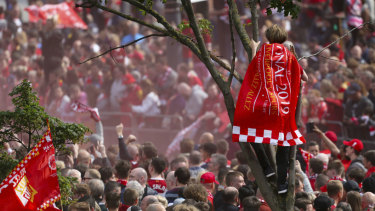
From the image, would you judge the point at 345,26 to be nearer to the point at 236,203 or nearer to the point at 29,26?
the point at 29,26

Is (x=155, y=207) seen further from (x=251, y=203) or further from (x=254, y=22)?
(x=254, y=22)

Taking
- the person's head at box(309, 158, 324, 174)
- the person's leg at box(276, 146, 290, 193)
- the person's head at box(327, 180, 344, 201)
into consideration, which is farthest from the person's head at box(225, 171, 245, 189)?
the person's leg at box(276, 146, 290, 193)

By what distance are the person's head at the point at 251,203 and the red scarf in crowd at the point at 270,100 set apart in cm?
231

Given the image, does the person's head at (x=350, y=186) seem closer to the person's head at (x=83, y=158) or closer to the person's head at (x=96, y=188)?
the person's head at (x=96, y=188)

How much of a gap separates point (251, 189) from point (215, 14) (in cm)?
1021

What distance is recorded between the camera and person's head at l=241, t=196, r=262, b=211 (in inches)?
364

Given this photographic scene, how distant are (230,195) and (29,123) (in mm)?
2570

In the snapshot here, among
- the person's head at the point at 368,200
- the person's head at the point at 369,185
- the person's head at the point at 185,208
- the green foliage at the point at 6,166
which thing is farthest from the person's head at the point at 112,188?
the person's head at the point at 369,185

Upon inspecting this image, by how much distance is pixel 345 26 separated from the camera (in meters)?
22.0

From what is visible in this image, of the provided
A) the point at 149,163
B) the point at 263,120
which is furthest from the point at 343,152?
the point at 263,120

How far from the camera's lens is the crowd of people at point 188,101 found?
9.96 meters

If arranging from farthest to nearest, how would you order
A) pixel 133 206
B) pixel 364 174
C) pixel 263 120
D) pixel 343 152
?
pixel 343 152
pixel 364 174
pixel 133 206
pixel 263 120

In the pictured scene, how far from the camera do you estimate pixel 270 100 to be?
23.0ft

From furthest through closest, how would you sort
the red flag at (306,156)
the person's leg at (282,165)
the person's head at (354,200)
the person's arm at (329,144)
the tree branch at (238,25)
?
the person's arm at (329,144) → the red flag at (306,156) → the person's head at (354,200) → the tree branch at (238,25) → the person's leg at (282,165)
